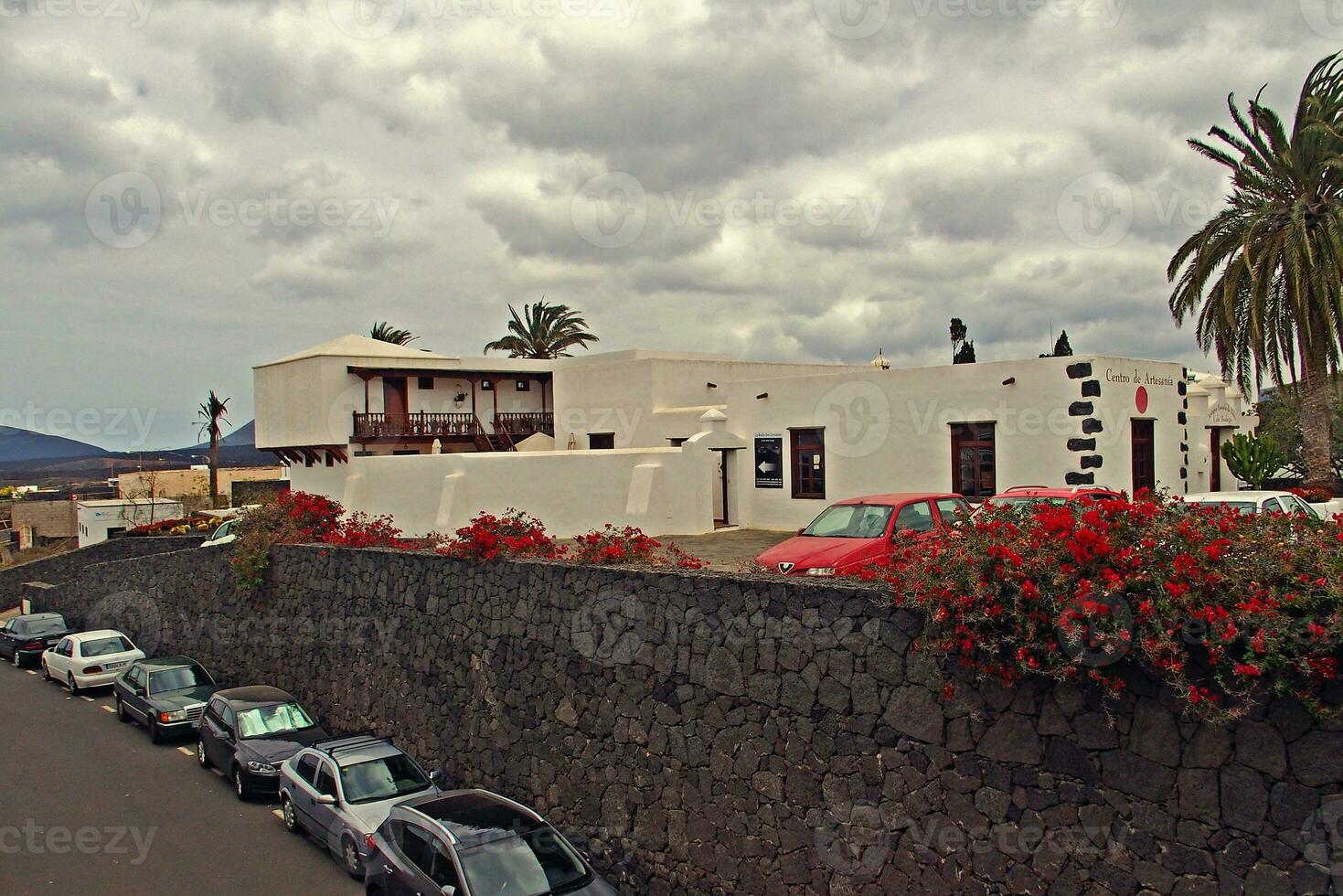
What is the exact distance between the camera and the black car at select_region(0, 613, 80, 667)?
2525 cm

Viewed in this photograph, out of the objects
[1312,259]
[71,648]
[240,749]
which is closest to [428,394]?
[71,648]

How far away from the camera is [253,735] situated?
567 inches

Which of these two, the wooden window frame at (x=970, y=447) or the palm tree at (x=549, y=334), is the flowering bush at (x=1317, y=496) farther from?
the palm tree at (x=549, y=334)

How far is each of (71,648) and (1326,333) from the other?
31429 mm

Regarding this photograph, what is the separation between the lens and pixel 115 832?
1245 cm

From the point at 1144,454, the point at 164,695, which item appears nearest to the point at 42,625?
the point at 164,695

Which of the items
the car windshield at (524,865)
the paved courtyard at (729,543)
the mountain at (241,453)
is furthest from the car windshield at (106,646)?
the mountain at (241,453)

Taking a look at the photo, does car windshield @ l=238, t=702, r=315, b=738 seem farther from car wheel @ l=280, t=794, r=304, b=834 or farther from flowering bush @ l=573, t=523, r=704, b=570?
flowering bush @ l=573, t=523, r=704, b=570

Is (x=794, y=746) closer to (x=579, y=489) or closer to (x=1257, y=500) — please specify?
(x=1257, y=500)

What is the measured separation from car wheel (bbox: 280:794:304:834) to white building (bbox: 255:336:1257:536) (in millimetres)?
10725

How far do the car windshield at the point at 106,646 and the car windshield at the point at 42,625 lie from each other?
5.93 metres

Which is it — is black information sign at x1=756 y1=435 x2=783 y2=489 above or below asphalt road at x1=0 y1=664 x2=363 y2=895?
above

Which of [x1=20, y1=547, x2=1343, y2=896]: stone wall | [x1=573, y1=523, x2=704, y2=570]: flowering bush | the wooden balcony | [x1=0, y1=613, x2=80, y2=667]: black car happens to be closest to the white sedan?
[x1=0, y1=613, x2=80, y2=667]: black car

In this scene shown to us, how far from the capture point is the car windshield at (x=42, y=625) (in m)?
26.0
